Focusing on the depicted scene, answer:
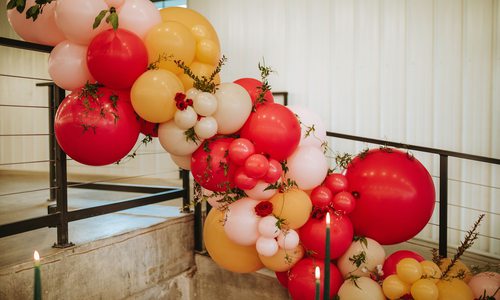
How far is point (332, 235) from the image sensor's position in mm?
2094

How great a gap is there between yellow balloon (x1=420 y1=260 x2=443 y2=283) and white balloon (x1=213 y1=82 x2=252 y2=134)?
119cm

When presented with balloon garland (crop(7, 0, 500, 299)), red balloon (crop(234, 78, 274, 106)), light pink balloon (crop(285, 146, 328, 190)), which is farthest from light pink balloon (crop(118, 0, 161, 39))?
light pink balloon (crop(285, 146, 328, 190))

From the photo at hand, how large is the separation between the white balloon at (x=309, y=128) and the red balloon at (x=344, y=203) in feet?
1.17

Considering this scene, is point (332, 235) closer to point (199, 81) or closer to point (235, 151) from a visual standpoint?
point (235, 151)

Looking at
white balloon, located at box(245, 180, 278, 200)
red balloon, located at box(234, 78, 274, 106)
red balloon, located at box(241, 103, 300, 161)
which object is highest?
red balloon, located at box(234, 78, 274, 106)

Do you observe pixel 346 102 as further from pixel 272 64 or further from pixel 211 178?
pixel 211 178

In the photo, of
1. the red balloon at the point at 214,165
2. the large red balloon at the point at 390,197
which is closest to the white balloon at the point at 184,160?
the red balloon at the point at 214,165

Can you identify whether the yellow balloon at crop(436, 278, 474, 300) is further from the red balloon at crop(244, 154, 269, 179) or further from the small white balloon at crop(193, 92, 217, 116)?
the small white balloon at crop(193, 92, 217, 116)

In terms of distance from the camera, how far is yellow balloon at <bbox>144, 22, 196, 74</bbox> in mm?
1890

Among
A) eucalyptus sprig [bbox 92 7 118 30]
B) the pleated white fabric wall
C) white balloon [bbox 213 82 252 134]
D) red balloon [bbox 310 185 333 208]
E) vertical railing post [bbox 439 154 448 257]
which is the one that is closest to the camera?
eucalyptus sprig [bbox 92 7 118 30]

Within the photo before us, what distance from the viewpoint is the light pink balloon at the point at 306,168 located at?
215 centimetres

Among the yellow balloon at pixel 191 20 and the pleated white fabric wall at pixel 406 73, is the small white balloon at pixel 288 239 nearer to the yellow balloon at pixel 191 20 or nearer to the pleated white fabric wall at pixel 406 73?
the yellow balloon at pixel 191 20

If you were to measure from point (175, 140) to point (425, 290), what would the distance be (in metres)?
1.41

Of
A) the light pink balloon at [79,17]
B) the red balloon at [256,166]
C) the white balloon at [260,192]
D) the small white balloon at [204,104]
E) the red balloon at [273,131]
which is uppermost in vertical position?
the light pink balloon at [79,17]
